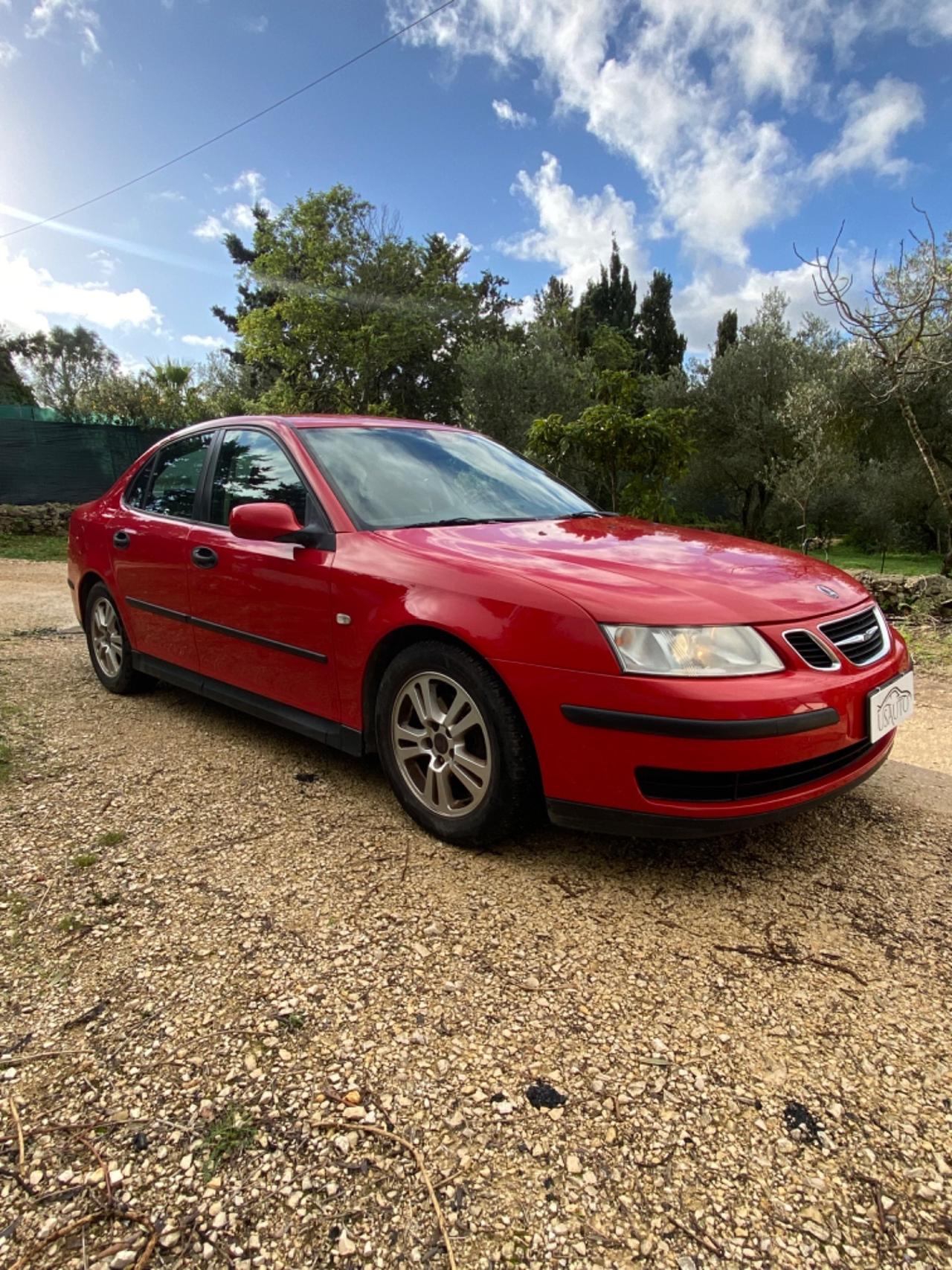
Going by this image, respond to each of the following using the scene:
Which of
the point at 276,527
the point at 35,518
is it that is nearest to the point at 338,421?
the point at 276,527

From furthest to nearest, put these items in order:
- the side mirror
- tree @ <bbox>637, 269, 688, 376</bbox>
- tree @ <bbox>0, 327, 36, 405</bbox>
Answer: tree @ <bbox>0, 327, 36, 405</bbox> < tree @ <bbox>637, 269, 688, 376</bbox> < the side mirror

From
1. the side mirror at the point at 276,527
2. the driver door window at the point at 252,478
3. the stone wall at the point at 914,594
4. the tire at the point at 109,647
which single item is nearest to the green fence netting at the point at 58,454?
the tire at the point at 109,647

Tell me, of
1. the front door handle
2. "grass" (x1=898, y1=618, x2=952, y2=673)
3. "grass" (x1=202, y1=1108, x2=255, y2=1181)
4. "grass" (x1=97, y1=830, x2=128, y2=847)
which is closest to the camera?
"grass" (x1=202, y1=1108, x2=255, y2=1181)

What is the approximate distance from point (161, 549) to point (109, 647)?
94cm

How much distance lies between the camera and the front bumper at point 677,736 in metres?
1.90

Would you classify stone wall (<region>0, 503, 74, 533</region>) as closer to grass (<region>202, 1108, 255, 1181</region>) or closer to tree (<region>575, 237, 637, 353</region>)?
grass (<region>202, 1108, 255, 1181</region>)

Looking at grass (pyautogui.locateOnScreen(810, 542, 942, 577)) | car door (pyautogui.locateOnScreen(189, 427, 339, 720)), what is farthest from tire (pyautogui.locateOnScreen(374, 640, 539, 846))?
grass (pyautogui.locateOnScreen(810, 542, 942, 577))

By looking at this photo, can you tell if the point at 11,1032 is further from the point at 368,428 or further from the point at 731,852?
the point at 368,428

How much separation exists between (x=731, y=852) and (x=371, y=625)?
4.59 feet

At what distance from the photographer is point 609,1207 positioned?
3.92ft

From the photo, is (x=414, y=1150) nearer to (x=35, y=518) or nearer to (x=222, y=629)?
(x=222, y=629)

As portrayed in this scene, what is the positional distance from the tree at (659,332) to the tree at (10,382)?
33.4 metres

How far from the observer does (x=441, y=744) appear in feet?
7.69

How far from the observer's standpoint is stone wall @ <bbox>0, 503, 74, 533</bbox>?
13312mm
